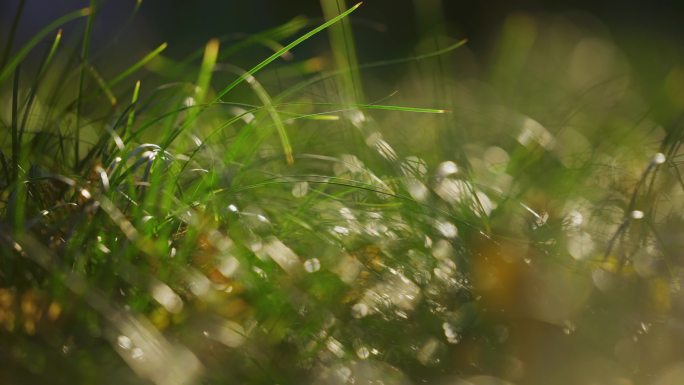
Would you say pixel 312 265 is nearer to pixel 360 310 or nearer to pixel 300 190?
pixel 360 310

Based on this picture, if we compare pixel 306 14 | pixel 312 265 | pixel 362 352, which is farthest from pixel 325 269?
pixel 306 14

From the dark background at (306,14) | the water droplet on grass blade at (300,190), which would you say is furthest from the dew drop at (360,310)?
the dark background at (306,14)

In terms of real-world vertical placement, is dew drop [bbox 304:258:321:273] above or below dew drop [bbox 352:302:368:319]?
above

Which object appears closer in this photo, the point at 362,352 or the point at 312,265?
the point at 362,352

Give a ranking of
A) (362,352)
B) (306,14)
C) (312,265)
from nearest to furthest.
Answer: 1. (362,352)
2. (312,265)
3. (306,14)

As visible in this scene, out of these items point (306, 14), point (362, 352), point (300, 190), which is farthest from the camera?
point (306, 14)

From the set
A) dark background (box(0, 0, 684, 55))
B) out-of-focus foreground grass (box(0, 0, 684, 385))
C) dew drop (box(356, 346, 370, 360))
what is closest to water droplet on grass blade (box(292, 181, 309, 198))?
out-of-focus foreground grass (box(0, 0, 684, 385))

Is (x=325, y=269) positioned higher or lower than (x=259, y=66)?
lower

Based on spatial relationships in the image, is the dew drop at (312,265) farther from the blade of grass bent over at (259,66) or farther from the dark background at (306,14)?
the dark background at (306,14)

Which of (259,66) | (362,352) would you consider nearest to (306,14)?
(259,66)

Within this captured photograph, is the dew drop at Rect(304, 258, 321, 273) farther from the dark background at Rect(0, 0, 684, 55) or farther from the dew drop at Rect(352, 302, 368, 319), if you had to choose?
the dark background at Rect(0, 0, 684, 55)

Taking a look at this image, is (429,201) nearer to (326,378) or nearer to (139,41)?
(326,378)
